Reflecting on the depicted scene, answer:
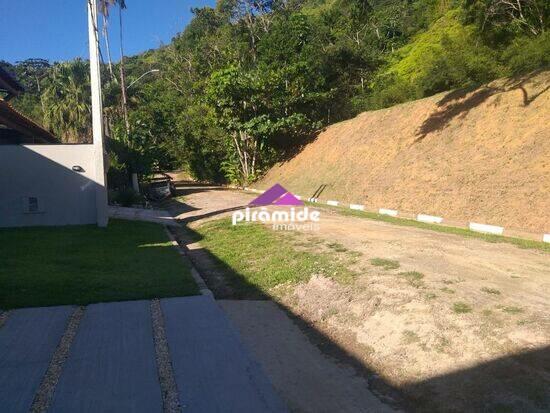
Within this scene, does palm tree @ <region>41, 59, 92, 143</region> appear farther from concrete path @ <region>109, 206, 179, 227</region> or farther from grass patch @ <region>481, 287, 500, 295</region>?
grass patch @ <region>481, 287, 500, 295</region>

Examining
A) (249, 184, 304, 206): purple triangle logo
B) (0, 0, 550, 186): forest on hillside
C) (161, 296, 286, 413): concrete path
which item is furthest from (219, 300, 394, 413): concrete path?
(249, 184, 304, 206): purple triangle logo

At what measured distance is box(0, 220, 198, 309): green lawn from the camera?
22.2ft

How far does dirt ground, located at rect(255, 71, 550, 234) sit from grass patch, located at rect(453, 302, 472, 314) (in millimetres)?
7148

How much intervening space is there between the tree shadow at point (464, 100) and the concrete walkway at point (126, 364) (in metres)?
16.4

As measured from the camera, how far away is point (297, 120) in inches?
1238

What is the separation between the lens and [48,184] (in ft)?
46.0

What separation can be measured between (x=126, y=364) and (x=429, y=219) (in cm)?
1214

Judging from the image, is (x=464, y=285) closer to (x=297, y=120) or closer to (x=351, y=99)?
(x=297, y=120)

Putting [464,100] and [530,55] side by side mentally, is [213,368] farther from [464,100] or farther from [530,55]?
[464,100]

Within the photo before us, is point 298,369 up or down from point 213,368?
down

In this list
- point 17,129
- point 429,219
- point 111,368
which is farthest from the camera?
point 17,129

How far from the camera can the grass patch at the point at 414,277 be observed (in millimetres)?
6754

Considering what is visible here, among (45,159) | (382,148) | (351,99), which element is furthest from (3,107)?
(351,99)

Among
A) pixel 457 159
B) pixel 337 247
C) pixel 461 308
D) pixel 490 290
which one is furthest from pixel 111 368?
pixel 457 159
